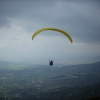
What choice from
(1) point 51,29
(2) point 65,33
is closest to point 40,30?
(1) point 51,29

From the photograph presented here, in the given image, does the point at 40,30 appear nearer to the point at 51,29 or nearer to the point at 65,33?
the point at 51,29
